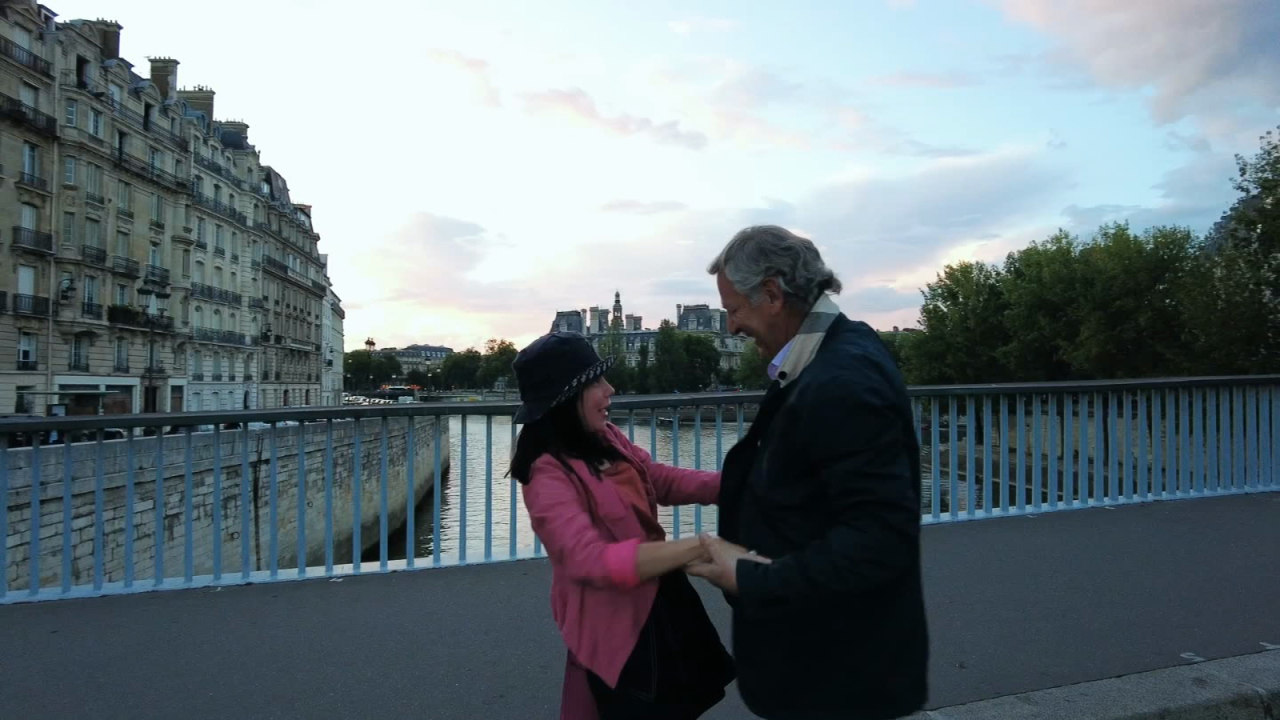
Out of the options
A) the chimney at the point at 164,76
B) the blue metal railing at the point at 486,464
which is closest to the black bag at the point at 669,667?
the blue metal railing at the point at 486,464

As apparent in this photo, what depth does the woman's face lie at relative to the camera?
191 centimetres

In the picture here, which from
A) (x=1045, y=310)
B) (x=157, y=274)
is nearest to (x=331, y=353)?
(x=157, y=274)

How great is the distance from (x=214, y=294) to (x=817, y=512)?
51306 mm

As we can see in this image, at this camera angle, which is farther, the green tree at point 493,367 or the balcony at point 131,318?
the green tree at point 493,367

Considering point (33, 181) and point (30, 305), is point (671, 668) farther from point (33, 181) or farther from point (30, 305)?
point (33, 181)

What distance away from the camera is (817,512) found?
1547 mm

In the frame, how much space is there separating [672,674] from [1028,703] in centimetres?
164

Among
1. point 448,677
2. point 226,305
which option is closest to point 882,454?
point 448,677

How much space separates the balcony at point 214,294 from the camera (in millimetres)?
43875

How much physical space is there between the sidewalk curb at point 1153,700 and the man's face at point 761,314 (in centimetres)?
167

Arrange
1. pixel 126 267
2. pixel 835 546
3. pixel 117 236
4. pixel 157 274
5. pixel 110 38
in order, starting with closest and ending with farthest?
pixel 835 546
pixel 117 236
pixel 126 267
pixel 110 38
pixel 157 274

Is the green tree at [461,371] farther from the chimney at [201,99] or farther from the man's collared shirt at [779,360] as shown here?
the man's collared shirt at [779,360]

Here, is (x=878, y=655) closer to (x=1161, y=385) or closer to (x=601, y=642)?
(x=601, y=642)

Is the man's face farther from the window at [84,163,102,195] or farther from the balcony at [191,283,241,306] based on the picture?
the balcony at [191,283,241,306]
